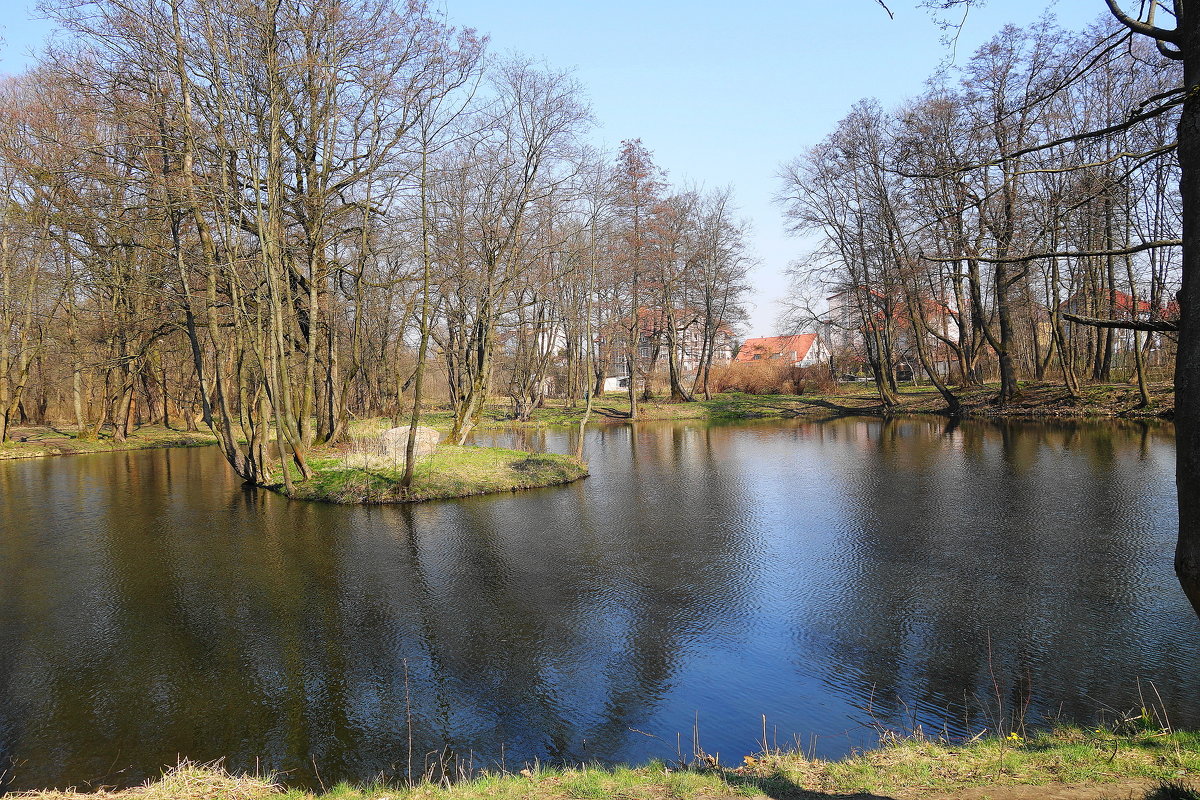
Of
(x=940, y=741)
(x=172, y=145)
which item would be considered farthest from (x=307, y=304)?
(x=940, y=741)

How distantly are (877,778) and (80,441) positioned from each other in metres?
31.8

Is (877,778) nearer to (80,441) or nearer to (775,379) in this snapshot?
(80,441)

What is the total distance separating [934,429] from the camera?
27609 mm

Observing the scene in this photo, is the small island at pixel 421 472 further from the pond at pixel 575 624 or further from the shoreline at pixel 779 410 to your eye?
the shoreline at pixel 779 410

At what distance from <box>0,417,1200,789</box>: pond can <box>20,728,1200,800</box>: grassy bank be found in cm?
58

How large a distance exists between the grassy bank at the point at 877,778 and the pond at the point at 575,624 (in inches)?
22.7

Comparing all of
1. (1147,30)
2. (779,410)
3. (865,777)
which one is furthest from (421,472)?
(779,410)

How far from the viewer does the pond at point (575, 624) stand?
5.55 m

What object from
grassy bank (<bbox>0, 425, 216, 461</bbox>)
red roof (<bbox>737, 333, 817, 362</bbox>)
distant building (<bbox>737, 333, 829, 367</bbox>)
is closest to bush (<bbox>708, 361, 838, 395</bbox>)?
distant building (<bbox>737, 333, 829, 367</bbox>)

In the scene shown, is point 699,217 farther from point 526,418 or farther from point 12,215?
point 12,215

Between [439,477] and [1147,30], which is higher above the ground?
[1147,30]

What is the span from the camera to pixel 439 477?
53.3 ft

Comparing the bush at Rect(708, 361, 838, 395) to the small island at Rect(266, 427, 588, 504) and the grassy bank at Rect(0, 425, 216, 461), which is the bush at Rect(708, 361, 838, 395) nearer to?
the small island at Rect(266, 427, 588, 504)

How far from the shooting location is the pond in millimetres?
5551
